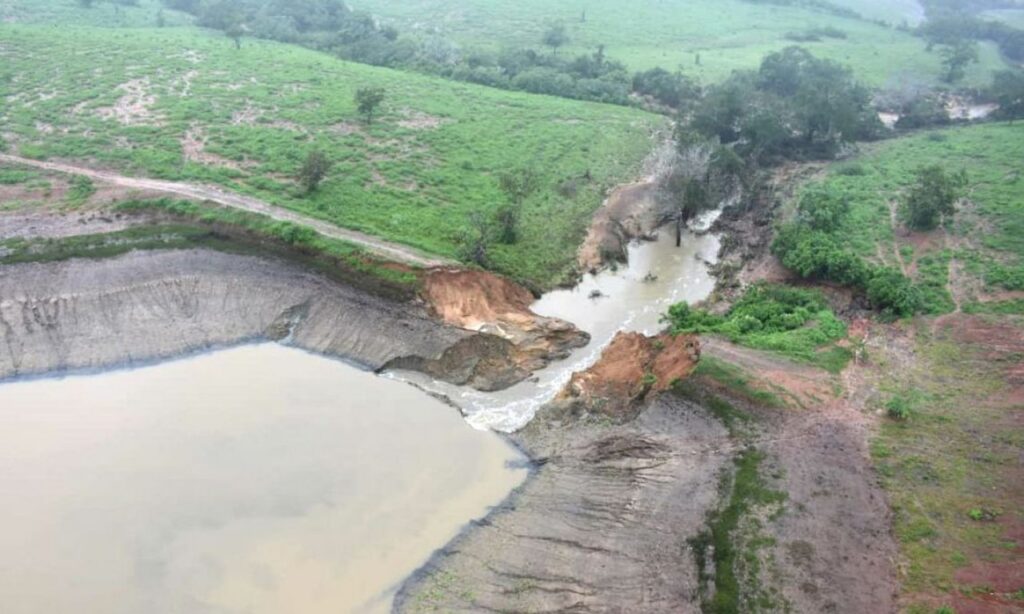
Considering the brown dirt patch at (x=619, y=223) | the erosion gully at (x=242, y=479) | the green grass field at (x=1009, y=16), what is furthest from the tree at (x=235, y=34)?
the green grass field at (x=1009, y=16)

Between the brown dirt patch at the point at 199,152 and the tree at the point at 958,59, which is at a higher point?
the tree at the point at 958,59

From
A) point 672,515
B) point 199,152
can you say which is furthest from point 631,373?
point 199,152

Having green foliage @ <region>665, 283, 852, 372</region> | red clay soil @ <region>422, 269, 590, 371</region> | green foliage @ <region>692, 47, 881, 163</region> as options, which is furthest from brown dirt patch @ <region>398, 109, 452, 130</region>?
green foliage @ <region>665, 283, 852, 372</region>

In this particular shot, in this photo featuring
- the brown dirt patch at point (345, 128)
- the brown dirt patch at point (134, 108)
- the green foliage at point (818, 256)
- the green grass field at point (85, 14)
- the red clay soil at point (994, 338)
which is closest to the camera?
the red clay soil at point (994, 338)

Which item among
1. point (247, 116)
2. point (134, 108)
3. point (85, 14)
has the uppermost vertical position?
point (85, 14)

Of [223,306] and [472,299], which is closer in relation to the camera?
[223,306]

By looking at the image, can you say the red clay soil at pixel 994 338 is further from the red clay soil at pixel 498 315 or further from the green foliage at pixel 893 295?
the red clay soil at pixel 498 315

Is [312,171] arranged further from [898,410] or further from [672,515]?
[898,410]
